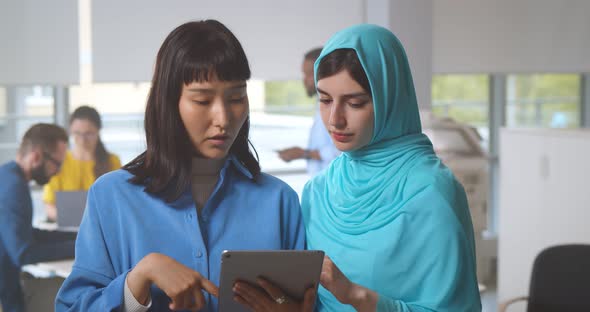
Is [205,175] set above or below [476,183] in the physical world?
above

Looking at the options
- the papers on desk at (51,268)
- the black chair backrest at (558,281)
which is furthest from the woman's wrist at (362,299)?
the papers on desk at (51,268)

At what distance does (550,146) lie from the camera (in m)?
4.17

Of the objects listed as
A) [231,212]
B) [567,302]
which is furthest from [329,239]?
[567,302]

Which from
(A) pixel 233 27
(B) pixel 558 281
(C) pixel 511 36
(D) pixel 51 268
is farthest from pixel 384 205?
(C) pixel 511 36

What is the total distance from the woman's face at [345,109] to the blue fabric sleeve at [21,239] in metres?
2.49

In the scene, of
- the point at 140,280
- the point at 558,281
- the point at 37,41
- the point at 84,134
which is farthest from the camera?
the point at 37,41

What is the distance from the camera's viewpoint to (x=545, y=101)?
7.48 m

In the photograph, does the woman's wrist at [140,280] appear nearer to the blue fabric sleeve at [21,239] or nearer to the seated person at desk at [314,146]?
the blue fabric sleeve at [21,239]

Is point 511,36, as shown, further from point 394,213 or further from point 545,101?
point 394,213

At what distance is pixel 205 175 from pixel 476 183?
3.77 m

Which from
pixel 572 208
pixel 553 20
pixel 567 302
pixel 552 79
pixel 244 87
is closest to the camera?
pixel 244 87

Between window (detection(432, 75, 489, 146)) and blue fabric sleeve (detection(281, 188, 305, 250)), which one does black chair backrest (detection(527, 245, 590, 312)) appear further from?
window (detection(432, 75, 489, 146))

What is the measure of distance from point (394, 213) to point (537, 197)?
9.52ft

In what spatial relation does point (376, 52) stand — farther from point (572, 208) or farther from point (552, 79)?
point (552, 79)
